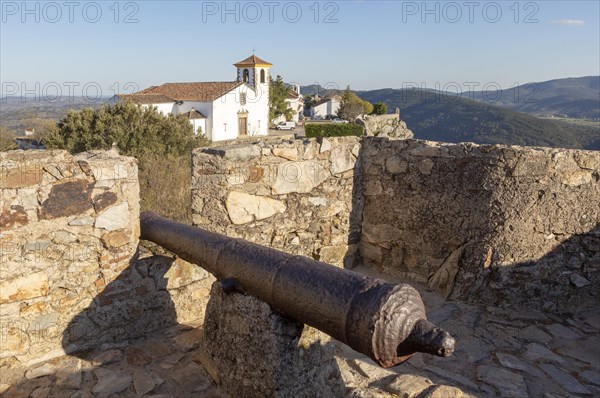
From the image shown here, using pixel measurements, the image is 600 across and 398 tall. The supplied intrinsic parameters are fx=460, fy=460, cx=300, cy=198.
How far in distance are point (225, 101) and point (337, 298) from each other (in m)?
35.3

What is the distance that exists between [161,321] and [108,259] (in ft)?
2.28

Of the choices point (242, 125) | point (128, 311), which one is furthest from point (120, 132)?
point (242, 125)

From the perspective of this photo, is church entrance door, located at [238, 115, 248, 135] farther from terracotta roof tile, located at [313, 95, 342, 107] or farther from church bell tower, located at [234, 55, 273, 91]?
terracotta roof tile, located at [313, 95, 342, 107]

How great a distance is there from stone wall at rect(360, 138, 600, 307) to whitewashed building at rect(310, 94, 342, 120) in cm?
5470

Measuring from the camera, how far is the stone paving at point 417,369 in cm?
295

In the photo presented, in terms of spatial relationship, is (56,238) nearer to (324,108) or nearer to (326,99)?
(324,108)

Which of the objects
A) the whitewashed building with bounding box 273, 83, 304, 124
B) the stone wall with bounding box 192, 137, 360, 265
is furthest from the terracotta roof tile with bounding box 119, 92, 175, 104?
the stone wall with bounding box 192, 137, 360, 265

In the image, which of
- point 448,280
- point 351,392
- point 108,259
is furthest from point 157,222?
point 448,280

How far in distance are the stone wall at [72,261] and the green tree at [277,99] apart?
4383cm

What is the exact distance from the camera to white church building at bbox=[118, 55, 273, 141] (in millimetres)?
34875

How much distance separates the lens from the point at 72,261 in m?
3.28

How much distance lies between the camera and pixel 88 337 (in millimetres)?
3393

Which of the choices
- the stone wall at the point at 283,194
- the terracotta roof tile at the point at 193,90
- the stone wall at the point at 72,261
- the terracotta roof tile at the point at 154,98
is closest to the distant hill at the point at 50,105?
the terracotta roof tile at the point at 154,98

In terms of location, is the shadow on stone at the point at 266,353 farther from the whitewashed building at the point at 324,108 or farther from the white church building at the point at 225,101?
the whitewashed building at the point at 324,108
